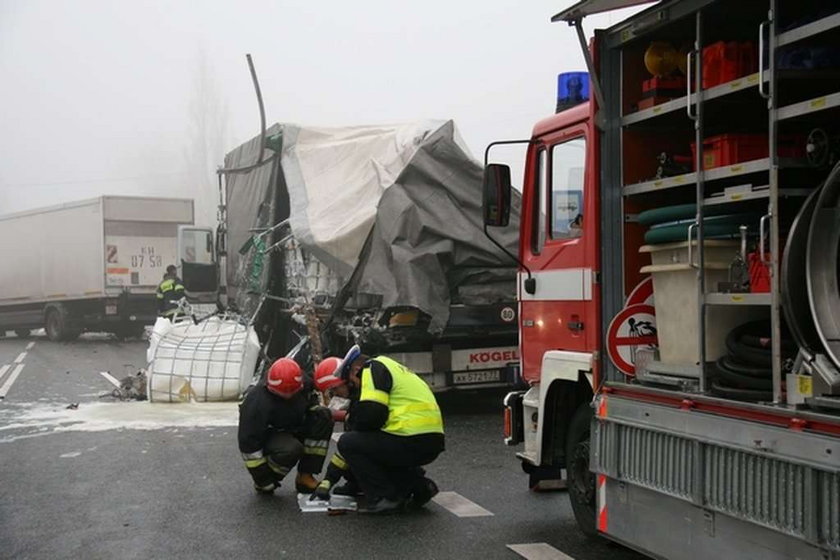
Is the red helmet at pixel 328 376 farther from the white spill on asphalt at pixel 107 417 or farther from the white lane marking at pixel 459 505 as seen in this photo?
the white spill on asphalt at pixel 107 417

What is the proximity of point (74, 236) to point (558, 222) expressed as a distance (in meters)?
21.4

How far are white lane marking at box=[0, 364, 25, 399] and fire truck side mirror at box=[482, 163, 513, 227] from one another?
32.9 feet

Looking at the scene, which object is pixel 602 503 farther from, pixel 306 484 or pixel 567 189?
pixel 306 484

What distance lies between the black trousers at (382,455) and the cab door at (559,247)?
0.86 metres

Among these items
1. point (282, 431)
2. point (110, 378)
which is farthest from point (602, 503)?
point (110, 378)

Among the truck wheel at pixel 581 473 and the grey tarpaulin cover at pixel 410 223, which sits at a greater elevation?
the grey tarpaulin cover at pixel 410 223

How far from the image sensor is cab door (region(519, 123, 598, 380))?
584 centimetres

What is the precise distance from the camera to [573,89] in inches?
258

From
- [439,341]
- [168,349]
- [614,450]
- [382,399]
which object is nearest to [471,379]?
[439,341]

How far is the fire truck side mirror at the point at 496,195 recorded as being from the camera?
20.9 ft

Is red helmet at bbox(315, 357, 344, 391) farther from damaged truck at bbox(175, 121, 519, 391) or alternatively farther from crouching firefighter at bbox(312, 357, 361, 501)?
damaged truck at bbox(175, 121, 519, 391)

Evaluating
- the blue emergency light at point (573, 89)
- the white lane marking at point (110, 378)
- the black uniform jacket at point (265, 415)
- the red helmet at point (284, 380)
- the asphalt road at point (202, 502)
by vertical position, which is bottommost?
the asphalt road at point (202, 502)

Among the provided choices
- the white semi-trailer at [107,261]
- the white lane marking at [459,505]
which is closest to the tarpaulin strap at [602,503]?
the white lane marking at [459,505]

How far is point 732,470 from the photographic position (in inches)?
166
